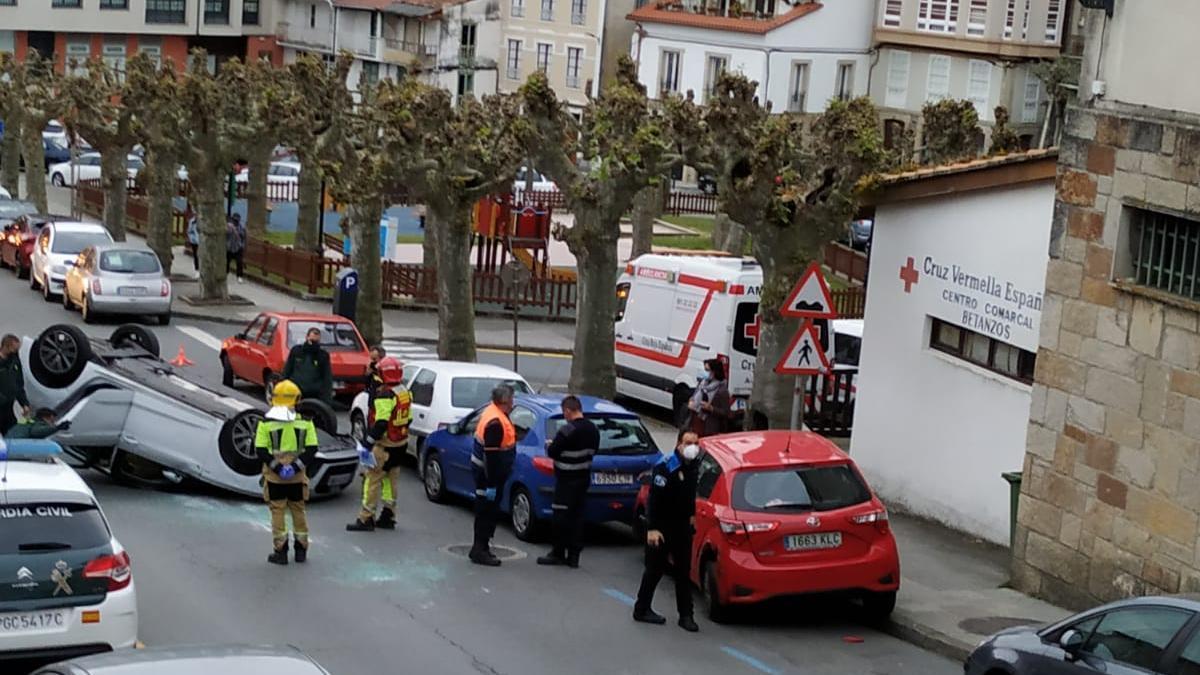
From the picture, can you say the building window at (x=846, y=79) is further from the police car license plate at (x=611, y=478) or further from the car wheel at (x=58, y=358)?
the police car license plate at (x=611, y=478)

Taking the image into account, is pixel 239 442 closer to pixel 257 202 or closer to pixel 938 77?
pixel 257 202

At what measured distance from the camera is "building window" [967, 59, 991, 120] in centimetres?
7456

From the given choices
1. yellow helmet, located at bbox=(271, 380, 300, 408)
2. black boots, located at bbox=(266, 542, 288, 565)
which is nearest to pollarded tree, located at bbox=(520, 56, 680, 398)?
yellow helmet, located at bbox=(271, 380, 300, 408)

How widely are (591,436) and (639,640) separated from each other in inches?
109

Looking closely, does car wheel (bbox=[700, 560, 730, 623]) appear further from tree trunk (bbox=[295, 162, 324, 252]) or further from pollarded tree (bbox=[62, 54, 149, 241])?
pollarded tree (bbox=[62, 54, 149, 241])

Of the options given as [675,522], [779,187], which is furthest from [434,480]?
[675,522]

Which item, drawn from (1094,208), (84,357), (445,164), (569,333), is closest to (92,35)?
(569,333)

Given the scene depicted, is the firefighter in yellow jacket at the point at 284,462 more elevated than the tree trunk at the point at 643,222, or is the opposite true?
the tree trunk at the point at 643,222

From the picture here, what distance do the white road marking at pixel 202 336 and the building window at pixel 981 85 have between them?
1755 inches

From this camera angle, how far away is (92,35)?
88.1 metres

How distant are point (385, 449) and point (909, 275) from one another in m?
6.09

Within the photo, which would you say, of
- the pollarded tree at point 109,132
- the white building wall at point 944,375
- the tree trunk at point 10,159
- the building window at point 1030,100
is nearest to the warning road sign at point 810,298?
the white building wall at point 944,375

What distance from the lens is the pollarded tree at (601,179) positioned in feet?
87.8

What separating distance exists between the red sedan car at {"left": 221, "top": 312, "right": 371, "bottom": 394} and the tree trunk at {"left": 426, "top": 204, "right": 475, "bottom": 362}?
322cm
